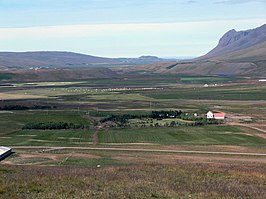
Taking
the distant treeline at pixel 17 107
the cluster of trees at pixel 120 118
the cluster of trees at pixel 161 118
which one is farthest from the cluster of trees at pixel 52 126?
the distant treeline at pixel 17 107

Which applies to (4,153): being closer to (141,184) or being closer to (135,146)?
(135,146)

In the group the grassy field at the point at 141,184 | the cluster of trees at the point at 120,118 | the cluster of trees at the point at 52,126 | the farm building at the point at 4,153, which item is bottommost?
the cluster of trees at the point at 120,118

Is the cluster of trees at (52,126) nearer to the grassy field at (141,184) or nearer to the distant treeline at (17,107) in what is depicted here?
the distant treeline at (17,107)

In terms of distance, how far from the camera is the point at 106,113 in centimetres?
10212

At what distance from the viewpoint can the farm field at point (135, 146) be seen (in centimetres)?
2264

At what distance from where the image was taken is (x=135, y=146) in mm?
58969

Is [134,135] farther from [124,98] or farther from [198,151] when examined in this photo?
[124,98]

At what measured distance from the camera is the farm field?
22.6 m

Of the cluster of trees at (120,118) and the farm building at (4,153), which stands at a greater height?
the farm building at (4,153)

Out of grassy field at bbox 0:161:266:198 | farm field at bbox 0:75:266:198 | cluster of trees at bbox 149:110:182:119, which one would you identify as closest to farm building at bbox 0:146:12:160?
farm field at bbox 0:75:266:198

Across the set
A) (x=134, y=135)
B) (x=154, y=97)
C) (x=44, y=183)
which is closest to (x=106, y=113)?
(x=134, y=135)

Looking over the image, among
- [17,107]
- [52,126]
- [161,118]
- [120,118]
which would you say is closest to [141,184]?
[52,126]

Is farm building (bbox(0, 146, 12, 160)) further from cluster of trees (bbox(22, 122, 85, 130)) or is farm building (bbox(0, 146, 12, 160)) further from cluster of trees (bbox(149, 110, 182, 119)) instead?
cluster of trees (bbox(149, 110, 182, 119))

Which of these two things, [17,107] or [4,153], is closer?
[4,153]
